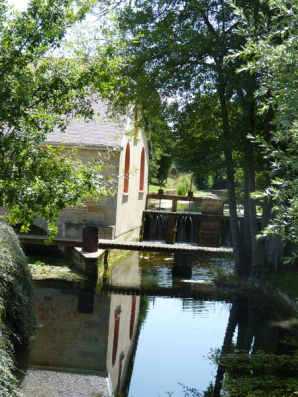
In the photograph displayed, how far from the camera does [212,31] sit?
43.8 ft

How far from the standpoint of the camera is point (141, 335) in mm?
10422

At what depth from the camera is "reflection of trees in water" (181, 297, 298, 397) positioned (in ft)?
25.4

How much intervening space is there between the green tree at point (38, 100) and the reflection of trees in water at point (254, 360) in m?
3.02

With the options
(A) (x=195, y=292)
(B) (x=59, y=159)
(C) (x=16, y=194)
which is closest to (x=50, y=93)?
(B) (x=59, y=159)

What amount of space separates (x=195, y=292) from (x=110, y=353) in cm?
527

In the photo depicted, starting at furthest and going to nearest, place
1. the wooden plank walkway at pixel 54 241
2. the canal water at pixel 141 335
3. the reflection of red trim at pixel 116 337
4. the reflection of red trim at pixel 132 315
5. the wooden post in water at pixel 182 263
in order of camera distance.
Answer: the wooden plank walkway at pixel 54 241 < the wooden post in water at pixel 182 263 < the reflection of red trim at pixel 132 315 < the reflection of red trim at pixel 116 337 < the canal water at pixel 141 335

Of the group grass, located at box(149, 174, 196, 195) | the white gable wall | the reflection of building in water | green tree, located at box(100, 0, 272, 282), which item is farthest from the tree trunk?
grass, located at box(149, 174, 196, 195)

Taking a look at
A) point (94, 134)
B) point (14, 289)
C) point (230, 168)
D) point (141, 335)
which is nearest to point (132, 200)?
point (94, 134)

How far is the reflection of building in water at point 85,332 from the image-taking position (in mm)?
8562

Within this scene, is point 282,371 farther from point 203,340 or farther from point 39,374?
point 39,374

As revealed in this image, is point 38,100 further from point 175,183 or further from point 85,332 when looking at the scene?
point 175,183

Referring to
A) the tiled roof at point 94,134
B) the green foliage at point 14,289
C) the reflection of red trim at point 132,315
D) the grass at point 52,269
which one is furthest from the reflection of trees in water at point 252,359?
the tiled roof at point 94,134

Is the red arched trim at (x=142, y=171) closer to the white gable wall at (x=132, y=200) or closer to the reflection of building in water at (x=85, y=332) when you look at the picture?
the white gable wall at (x=132, y=200)

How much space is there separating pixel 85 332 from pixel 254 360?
289 centimetres
